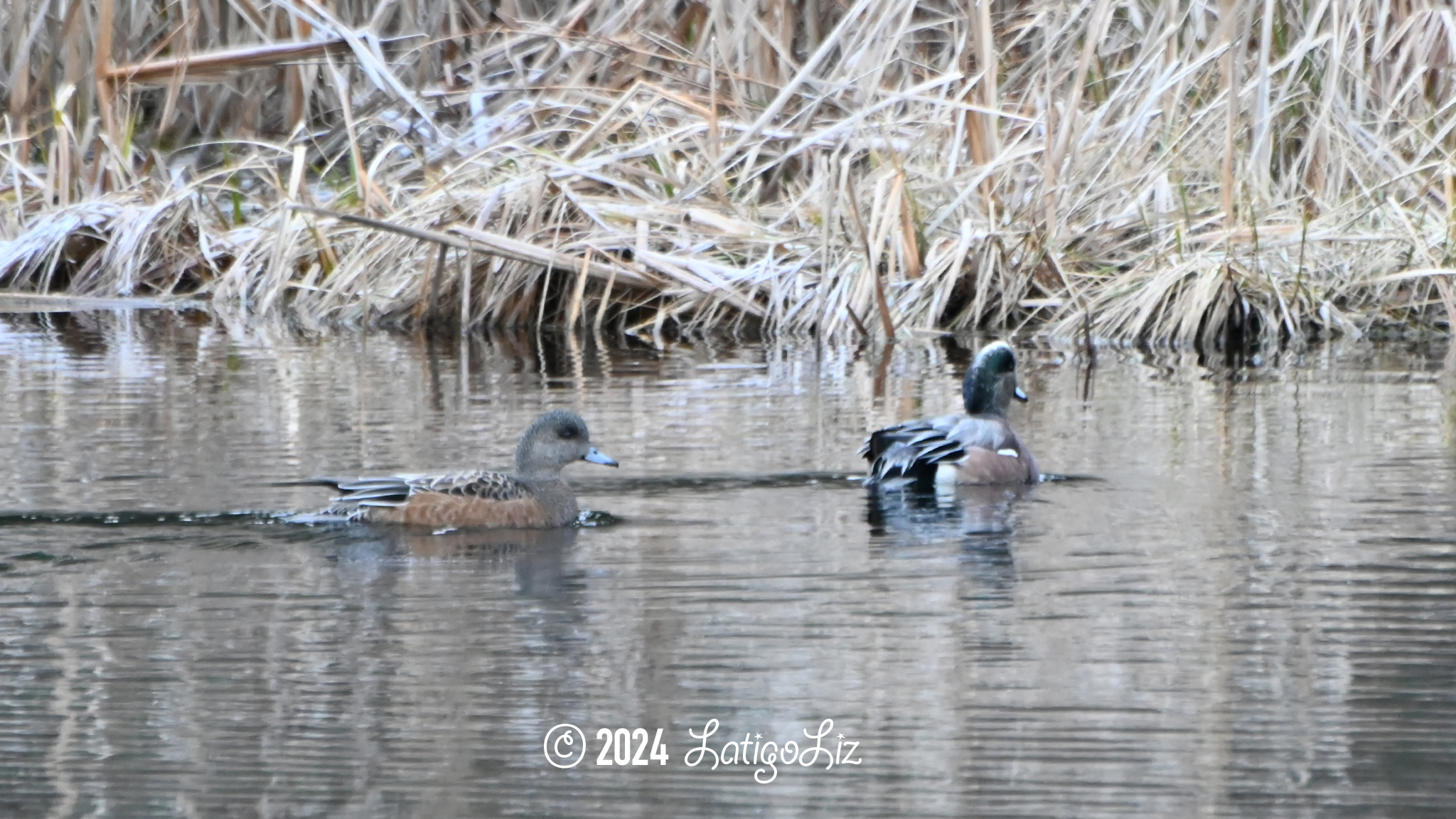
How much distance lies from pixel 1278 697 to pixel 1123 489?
2.46m

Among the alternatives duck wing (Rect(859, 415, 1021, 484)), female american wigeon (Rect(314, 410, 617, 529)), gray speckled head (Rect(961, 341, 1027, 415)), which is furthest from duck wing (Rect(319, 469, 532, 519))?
gray speckled head (Rect(961, 341, 1027, 415))

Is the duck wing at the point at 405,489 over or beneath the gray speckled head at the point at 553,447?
beneath

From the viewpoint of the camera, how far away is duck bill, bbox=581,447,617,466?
6.14 metres

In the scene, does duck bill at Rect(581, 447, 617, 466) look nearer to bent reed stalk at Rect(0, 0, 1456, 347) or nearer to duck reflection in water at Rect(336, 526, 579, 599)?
duck reflection in water at Rect(336, 526, 579, 599)

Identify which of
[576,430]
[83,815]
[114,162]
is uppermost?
[114,162]

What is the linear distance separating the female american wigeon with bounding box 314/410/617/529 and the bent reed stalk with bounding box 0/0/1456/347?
4436mm

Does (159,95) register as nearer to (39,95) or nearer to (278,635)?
(39,95)

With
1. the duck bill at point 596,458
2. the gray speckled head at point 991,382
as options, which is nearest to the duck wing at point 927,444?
the gray speckled head at point 991,382

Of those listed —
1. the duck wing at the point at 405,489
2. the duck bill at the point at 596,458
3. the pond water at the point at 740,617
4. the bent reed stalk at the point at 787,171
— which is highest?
the bent reed stalk at the point at 787,171

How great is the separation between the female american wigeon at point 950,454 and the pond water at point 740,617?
0.13 metres

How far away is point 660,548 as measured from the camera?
5.43 metres

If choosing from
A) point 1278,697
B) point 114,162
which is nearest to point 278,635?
point 1278,697

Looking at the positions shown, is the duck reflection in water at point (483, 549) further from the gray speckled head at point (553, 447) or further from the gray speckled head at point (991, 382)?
the gray speckled head at point (991, 382)

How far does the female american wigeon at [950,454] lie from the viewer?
6.54 meters
